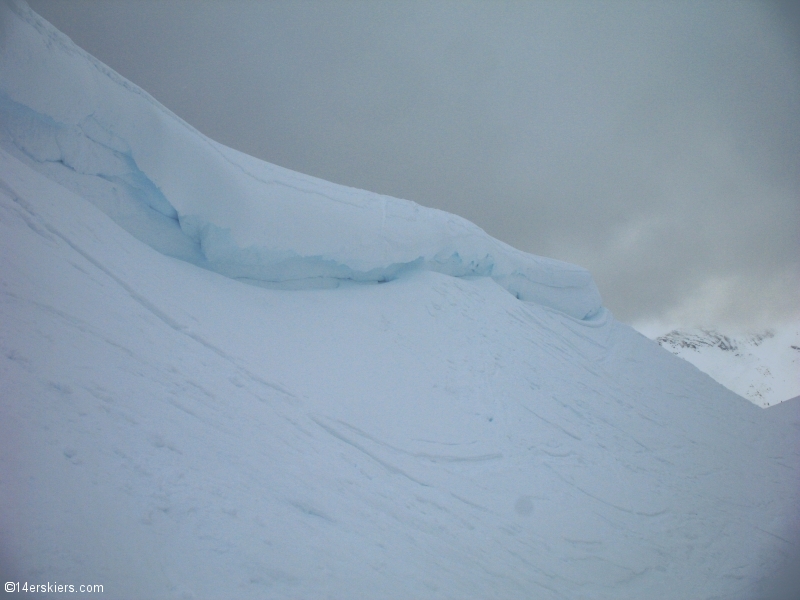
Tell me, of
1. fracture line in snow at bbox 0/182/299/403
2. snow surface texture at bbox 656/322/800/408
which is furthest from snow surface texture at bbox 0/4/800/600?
snow surface texture at bbox 656/322/800/408

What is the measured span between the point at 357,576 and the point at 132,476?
1.45 meters

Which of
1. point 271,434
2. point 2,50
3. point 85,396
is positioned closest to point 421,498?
point 271,434

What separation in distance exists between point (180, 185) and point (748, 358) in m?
207

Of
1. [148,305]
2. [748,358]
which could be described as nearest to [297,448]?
[148,305]

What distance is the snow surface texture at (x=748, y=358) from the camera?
135 meters

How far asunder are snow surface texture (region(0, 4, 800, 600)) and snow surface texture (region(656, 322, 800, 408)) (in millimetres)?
143697

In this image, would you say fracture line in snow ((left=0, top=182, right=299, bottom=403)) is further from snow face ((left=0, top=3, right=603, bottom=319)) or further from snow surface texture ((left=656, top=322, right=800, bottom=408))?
snow surface texture ((left=656, top=322, right=800, bottom=408))

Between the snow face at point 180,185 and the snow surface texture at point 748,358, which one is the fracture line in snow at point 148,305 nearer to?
the snow face at point 180,185

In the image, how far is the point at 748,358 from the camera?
531ft

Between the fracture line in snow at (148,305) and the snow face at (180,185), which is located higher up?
the snow face at (180,185)

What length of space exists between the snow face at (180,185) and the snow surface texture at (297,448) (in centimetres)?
5

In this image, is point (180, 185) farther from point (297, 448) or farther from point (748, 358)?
point (748, 358)

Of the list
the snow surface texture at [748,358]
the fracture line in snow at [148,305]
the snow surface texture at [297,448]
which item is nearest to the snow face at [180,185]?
the snow surface texture at [297,448]

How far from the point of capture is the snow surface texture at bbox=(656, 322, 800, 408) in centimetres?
13462
